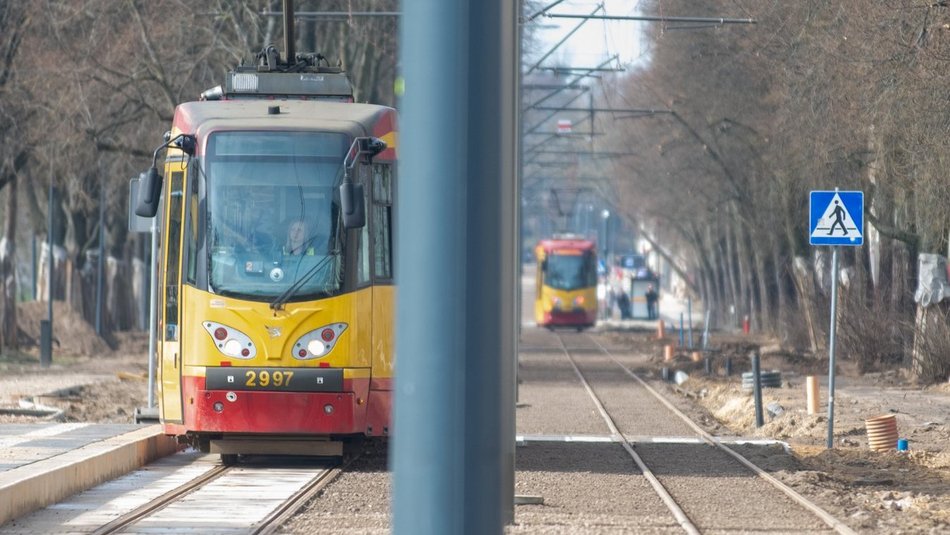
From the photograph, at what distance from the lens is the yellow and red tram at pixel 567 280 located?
59219 millimetres

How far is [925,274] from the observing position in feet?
91.7

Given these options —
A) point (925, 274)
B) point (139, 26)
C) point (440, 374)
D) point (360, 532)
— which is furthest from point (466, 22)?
point (139, 26)

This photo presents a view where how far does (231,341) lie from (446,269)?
953 cm

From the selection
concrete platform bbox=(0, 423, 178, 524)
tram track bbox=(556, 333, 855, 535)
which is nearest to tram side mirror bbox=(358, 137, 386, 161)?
concrete platform bbox=(0, 423, 178, 524)

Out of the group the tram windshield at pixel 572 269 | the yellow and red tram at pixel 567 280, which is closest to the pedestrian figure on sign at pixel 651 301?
the yellow and red tram at pixel 567 280

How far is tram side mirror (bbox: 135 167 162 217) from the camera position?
1345 centimetres

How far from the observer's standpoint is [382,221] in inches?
567

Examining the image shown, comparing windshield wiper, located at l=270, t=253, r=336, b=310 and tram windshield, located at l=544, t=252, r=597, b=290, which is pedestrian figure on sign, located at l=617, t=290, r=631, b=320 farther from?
windshield wiper, located at l=270, t=253, r=336, b=310

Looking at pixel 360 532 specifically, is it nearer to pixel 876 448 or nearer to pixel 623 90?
pixel 876 448

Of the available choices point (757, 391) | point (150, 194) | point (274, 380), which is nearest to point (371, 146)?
point (150, 194)

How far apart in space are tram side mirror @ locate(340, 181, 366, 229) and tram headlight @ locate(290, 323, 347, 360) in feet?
3.24

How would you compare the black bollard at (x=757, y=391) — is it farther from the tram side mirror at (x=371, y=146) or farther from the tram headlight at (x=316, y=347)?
the tram headlight at (x=316, y=347)

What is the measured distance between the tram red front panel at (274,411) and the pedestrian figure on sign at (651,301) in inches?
2260

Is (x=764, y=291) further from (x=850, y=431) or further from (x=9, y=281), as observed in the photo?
(x=850, y=431)
